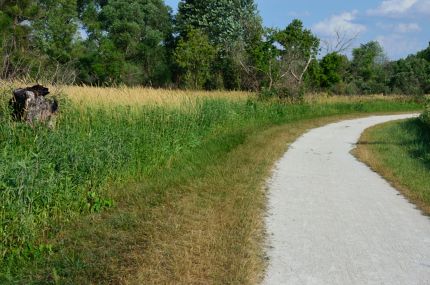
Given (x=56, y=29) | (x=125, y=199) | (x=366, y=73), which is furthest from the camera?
(x=366, y=73)

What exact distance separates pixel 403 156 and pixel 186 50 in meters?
26.9

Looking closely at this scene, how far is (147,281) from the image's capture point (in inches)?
174

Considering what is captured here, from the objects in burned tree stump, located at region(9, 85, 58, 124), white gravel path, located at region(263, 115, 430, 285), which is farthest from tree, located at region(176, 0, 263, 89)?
white gravel path, located at region(263, 115, 430, 285)

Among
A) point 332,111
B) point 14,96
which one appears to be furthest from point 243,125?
point 332,111

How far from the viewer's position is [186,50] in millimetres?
36594

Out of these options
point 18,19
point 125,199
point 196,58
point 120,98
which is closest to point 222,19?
point 196,58

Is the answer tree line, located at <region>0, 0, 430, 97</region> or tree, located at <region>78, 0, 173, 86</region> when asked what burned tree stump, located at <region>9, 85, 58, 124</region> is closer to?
tree line, located at <region>0, 0, 430, 97</region>

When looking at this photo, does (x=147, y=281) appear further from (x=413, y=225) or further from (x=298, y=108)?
(x=298, y=108)

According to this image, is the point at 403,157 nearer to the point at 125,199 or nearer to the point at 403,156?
the point at 403,156

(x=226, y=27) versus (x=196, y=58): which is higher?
(x=226, y=27)

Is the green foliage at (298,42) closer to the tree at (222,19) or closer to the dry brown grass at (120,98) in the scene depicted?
the tree at (222,19)

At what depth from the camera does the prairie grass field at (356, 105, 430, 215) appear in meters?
8.40

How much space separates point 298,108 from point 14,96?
16.5 metres

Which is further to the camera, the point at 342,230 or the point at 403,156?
the point at 403,156
